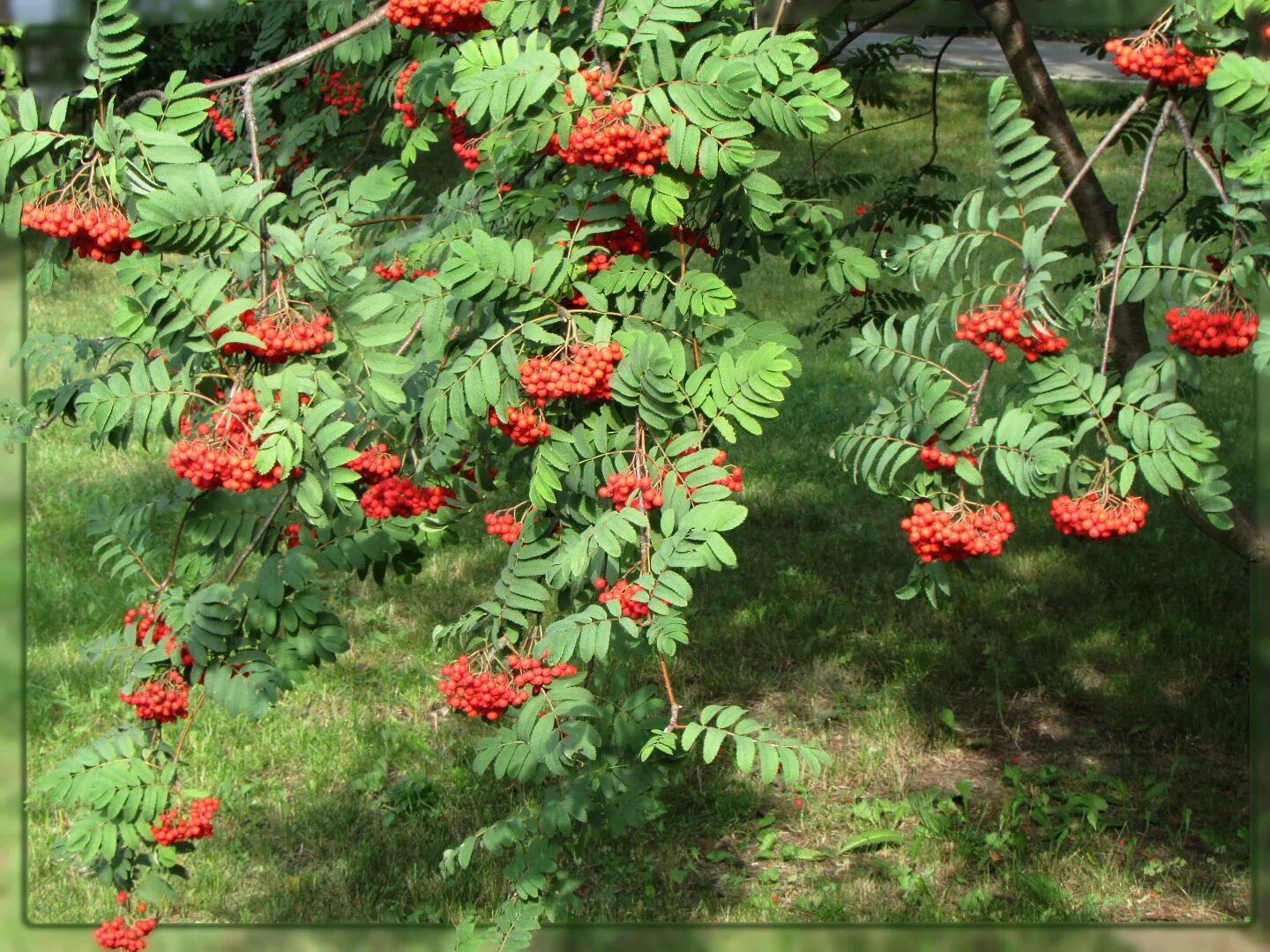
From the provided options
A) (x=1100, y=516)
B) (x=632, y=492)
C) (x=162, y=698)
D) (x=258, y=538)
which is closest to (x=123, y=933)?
(x=162, y=698)

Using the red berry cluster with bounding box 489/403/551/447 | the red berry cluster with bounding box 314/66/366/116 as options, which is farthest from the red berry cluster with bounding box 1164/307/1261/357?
the red berry cluster with bounding box 314/66/366/116

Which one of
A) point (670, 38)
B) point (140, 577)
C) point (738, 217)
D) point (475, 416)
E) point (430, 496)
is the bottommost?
point (140, 577)

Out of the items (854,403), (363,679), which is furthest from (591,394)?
(854,403)

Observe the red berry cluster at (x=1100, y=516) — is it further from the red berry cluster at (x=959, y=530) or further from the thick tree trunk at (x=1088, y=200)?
the thick tree trunk at (x=1088, y=200)

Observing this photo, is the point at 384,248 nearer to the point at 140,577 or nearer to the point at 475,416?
the point at 475,416

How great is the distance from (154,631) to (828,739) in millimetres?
2552

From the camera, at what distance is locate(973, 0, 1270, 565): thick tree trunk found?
3.03 m

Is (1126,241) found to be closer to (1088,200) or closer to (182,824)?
(1088,200)

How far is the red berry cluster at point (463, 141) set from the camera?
9.37ft

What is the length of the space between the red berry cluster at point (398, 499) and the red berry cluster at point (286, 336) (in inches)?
13.2

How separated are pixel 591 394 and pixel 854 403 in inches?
194

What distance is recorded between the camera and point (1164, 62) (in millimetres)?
2428

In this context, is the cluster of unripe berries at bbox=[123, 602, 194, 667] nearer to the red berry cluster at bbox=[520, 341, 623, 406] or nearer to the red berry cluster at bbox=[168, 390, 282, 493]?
the red berry cluster at bbox=[168, 390, 282, 493]

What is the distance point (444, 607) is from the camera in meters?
5.36
